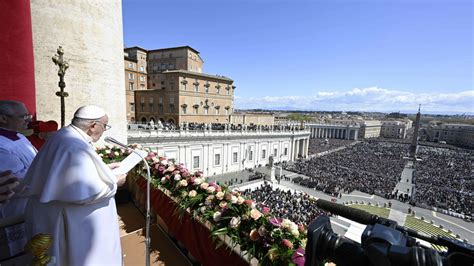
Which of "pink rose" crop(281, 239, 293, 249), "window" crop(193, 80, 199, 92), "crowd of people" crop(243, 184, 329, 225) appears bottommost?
"crowd of people" crop(243, 184, 329, 225)

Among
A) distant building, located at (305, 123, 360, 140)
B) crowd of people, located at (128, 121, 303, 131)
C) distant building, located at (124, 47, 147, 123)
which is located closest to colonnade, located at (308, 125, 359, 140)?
distant building, located at (305, 123, 360, 140)

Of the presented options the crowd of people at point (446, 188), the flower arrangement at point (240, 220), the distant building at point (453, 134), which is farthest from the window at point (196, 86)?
the distant building at point (453, 134)

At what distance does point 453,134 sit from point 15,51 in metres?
142

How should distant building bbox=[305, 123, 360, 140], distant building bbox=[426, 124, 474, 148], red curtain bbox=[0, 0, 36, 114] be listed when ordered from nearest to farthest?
1. red curtain bbox=[0, 0, 36, 114]
2. distant building bbox=[426, 124, 474, 148]
3. distant building bbox=[305, 123, 360, 140]

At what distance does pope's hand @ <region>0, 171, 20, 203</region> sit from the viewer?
6.84 ft

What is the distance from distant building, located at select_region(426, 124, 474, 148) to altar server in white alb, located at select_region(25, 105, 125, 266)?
130193 mm

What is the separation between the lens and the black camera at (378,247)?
913 millimetres

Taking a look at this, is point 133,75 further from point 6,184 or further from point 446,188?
point 446,188

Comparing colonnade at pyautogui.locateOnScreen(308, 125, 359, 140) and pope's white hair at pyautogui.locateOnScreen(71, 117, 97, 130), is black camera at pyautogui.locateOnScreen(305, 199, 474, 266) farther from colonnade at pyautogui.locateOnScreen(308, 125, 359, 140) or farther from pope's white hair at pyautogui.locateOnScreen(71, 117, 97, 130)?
colonnade at pyautogui.locateOnScreen(308, 125, 359, 140)

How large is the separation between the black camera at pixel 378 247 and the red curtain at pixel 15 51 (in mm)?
6006

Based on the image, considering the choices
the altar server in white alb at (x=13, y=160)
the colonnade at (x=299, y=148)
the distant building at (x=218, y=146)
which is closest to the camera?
the altar server in white alb at (x=13, y=160)

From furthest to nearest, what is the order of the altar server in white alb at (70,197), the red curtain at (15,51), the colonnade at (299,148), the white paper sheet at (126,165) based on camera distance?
the colonnade at (299,148), the red curtain at (15,51), the white paper sheet at (126,165), the altar server in white alb at (70,197)

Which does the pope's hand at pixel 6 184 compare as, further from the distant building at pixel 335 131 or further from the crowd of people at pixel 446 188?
the distant building at pixel 335 131

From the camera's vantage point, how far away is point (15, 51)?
182 inches
